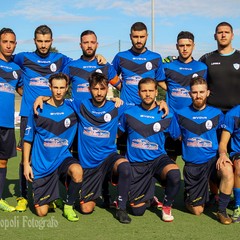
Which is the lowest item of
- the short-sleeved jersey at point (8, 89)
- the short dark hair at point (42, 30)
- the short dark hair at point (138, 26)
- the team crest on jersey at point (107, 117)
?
the team crest on jersey at point (107, 117)

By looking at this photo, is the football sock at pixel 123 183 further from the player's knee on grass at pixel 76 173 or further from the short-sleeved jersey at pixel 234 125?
the short-sleeved jersey at pixel 234 125

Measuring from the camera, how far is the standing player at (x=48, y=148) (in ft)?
14.1

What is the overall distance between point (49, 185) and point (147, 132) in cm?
126

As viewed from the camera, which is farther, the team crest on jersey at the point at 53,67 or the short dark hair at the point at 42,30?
the team crest on jersey at the point at 53,67

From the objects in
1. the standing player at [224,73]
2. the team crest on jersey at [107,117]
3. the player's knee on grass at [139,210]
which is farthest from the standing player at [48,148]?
the standing player at [224,73]

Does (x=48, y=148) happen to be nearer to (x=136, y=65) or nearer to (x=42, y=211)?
(x=42, y=211)

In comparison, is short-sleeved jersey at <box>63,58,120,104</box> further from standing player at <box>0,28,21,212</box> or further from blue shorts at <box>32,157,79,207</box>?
blue shorts at <box>32,157,79,207</box>

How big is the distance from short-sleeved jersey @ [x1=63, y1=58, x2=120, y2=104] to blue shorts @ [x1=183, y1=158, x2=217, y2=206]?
1.61 metres

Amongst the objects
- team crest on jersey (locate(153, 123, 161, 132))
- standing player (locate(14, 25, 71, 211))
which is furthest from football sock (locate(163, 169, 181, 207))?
standing player (locate(14, 25, 71, 211))

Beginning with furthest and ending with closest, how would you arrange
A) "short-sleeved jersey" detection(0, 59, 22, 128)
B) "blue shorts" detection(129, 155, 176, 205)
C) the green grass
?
"short-sleeved jersey" detection(0, 59, 22, 128)
"blue shorts" detection(129, 155, 176, 205)
the green grass

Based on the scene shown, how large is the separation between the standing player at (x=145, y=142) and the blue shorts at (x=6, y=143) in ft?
4.55

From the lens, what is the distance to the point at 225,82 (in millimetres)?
4840

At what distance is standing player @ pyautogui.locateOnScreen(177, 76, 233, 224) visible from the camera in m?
4.36

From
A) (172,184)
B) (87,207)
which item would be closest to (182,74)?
(172,184)
